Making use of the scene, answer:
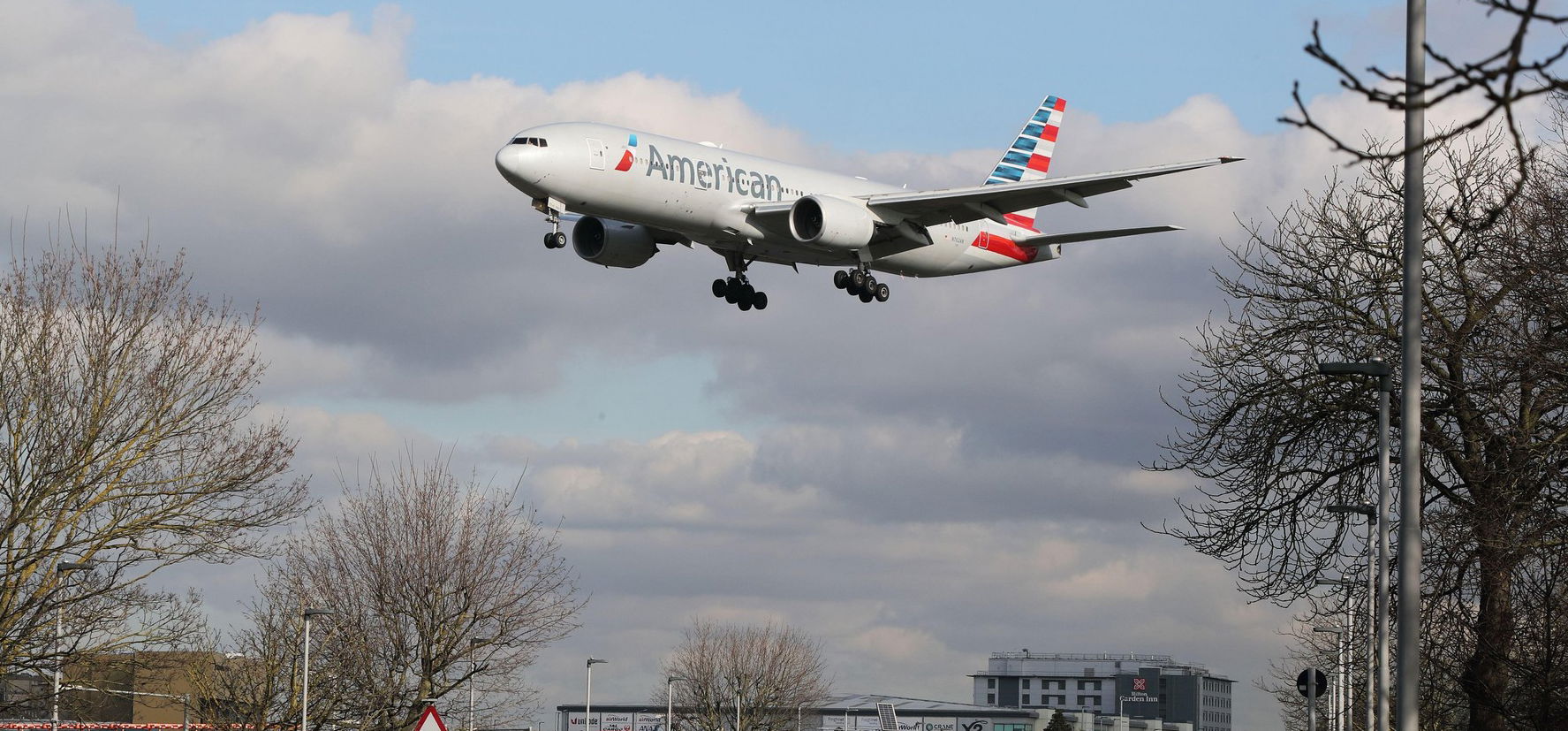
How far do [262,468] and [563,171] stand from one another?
981 cm

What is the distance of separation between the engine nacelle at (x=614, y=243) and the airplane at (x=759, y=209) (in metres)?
0.03

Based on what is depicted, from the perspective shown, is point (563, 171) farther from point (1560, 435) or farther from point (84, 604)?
point (1560, 435)

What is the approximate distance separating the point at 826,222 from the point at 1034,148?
17.4 m

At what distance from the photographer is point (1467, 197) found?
21062 mm

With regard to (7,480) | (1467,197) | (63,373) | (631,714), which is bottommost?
(631,714)

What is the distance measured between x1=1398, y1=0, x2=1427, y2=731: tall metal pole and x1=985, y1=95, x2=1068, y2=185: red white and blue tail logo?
36.0 m

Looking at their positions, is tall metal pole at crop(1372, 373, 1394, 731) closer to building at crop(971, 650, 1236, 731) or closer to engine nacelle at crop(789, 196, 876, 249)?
engine nacelle at crop(789, 196, 876, 249)

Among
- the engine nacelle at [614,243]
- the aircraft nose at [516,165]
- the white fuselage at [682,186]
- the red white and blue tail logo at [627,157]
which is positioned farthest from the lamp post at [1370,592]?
the engine nacelle at [614,243]

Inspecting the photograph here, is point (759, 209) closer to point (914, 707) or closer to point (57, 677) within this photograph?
point (57, 677)

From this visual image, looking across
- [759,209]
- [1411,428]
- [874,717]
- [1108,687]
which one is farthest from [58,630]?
[1108,687]

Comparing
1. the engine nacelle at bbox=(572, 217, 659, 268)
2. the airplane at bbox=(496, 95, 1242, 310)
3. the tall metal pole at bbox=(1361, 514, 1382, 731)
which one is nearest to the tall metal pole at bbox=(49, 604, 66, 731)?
the airplane at bbox=(496, 95, 1242, 310)

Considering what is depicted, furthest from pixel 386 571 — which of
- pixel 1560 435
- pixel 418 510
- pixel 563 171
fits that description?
pixel 1560 435

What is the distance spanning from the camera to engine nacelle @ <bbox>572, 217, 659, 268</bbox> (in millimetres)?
39219

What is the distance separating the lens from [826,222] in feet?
123
